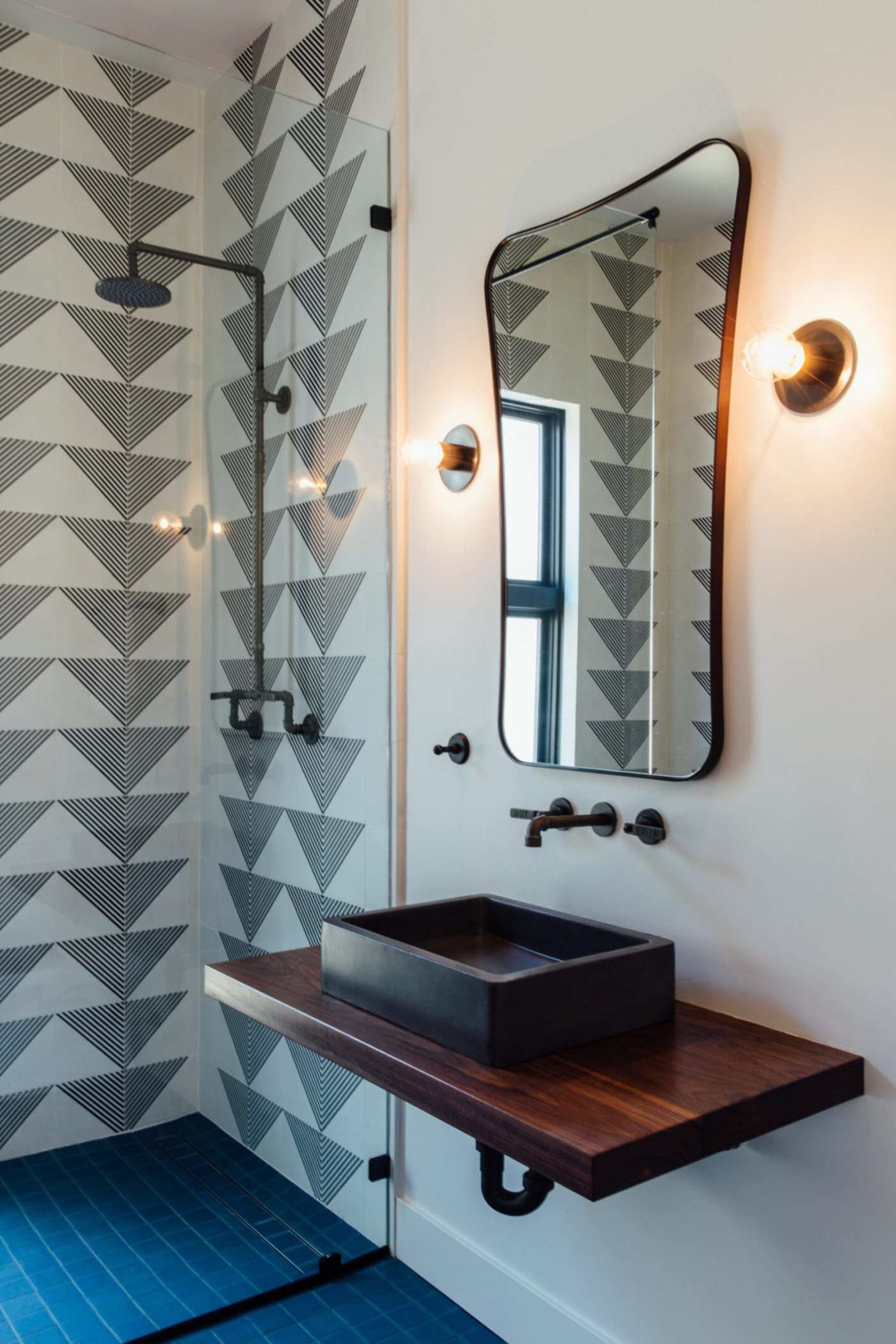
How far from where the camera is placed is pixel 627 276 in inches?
71.5

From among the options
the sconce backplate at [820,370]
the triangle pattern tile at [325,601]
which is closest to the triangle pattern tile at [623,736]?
the sconce backplate at [820,370]

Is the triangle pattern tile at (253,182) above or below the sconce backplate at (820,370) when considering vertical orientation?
above

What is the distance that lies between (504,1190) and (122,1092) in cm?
88

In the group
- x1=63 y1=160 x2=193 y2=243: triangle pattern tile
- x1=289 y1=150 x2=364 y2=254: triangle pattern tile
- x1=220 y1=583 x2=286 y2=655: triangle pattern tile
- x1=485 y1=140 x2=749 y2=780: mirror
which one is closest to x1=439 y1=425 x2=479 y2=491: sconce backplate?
x1=485 y1=140 x2=749 y2=780: mirror

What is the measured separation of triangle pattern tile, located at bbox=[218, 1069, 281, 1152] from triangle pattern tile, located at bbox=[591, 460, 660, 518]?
57.2 inches

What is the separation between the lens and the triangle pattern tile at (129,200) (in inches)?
80.0

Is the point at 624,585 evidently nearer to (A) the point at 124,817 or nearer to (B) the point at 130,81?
(A) the point at 124,817

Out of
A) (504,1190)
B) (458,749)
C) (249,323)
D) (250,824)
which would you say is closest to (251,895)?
(250,824)

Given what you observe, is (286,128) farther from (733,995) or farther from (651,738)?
(733,995)

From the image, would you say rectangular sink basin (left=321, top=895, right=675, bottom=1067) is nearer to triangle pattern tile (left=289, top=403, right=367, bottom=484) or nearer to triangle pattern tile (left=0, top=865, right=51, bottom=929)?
triangle pattern tile (left=0, top=865, right=51, bottom=929)

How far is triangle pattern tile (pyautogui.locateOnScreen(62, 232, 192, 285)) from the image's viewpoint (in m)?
2.04

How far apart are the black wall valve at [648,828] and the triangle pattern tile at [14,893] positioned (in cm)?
116

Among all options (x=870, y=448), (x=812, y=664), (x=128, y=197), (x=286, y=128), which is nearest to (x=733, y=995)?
(x=812, y=664)

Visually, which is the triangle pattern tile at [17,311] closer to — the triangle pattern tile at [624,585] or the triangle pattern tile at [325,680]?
the triangle pattern tile at [325,680]
